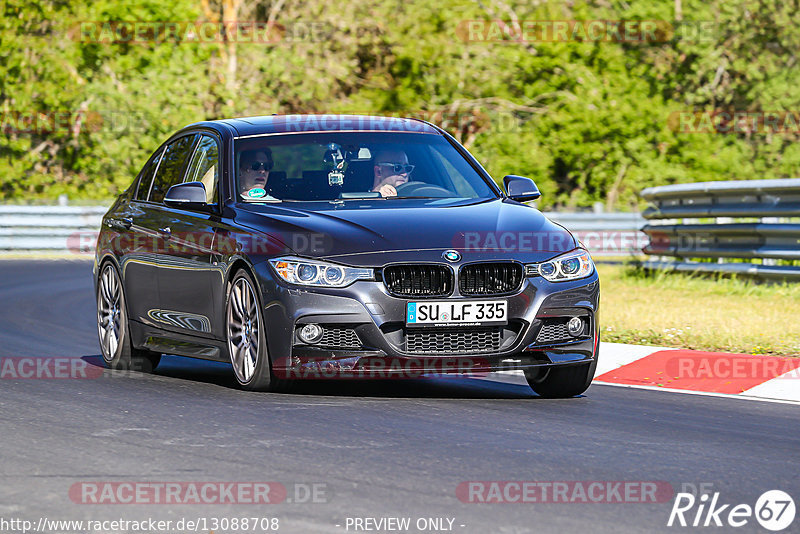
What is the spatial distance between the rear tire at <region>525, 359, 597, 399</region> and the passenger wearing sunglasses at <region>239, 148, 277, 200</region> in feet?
6.43

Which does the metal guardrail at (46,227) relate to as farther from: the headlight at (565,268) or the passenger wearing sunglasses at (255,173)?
the headlight at (565,268)

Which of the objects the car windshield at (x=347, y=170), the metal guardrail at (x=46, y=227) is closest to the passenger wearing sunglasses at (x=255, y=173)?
the car windshield at (x=347, y=170)

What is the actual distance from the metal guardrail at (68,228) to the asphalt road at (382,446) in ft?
62.8

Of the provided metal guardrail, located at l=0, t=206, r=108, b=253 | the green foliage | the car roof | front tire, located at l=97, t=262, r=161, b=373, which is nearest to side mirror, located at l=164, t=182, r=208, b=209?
the car roof

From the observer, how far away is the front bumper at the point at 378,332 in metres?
8.23

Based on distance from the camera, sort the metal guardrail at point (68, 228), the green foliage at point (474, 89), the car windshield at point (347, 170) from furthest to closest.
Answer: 1. the green foliage at point (474, 89)
2. the metal guardrail at point (68, 228)
3. the car windshield at point (347, 170)

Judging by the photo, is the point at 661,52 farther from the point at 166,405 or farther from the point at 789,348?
the point at 166,405

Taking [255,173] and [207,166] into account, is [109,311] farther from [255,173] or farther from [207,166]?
[255,173]

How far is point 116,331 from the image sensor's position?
10562 millimetres

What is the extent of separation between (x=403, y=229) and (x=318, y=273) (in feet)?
1.87

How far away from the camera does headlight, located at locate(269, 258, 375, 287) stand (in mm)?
8242

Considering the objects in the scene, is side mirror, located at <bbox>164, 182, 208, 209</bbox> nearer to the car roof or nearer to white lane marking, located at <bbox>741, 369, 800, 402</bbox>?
the car roof

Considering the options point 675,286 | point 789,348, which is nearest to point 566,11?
point 675,286

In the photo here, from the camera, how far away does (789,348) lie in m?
10.5
